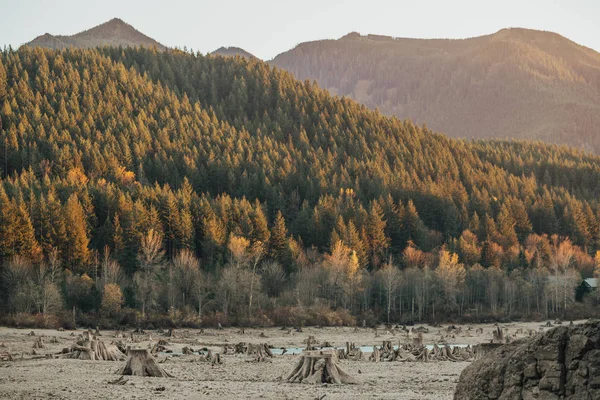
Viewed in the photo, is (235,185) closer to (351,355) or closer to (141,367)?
(351,355)

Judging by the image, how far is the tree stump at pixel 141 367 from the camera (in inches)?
1612

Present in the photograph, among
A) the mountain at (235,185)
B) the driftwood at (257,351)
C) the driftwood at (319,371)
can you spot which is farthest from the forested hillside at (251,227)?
the driftwood at (319,371)

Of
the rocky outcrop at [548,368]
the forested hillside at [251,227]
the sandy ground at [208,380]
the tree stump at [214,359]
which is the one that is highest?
the forested hillside at [251,227]

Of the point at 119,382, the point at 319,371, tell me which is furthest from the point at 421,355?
the point at 119,382

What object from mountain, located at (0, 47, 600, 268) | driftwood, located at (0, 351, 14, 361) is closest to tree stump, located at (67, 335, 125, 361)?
driftwood, located at (0, 351, 14, 361)

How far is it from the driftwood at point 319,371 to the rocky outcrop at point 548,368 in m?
22.3

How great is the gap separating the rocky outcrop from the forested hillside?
72804 mm

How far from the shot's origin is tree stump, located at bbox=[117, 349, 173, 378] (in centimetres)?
4094

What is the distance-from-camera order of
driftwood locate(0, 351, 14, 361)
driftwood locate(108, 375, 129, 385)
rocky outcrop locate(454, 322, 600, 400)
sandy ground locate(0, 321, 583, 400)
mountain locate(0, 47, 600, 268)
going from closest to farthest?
rocky outcrop locate(454, 322, 600, 400)
sandy ground locate(0, 321, 583, 400)
driftwood locate(108, 375, 129, 385)
driftwood locate(0, 351, 14, 361)
mountain locate(0, 47, 600, 268)

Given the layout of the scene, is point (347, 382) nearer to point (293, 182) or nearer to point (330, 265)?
point (330, 265)

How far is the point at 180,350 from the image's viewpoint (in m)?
65.1

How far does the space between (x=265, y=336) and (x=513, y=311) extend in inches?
1762

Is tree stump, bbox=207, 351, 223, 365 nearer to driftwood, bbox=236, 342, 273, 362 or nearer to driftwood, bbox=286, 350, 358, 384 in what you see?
driftwood, bbox=236, 342, 273, 362

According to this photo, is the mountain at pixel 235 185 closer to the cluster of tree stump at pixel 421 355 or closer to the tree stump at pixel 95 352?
the cluster of tree stump at pixel 421 355
